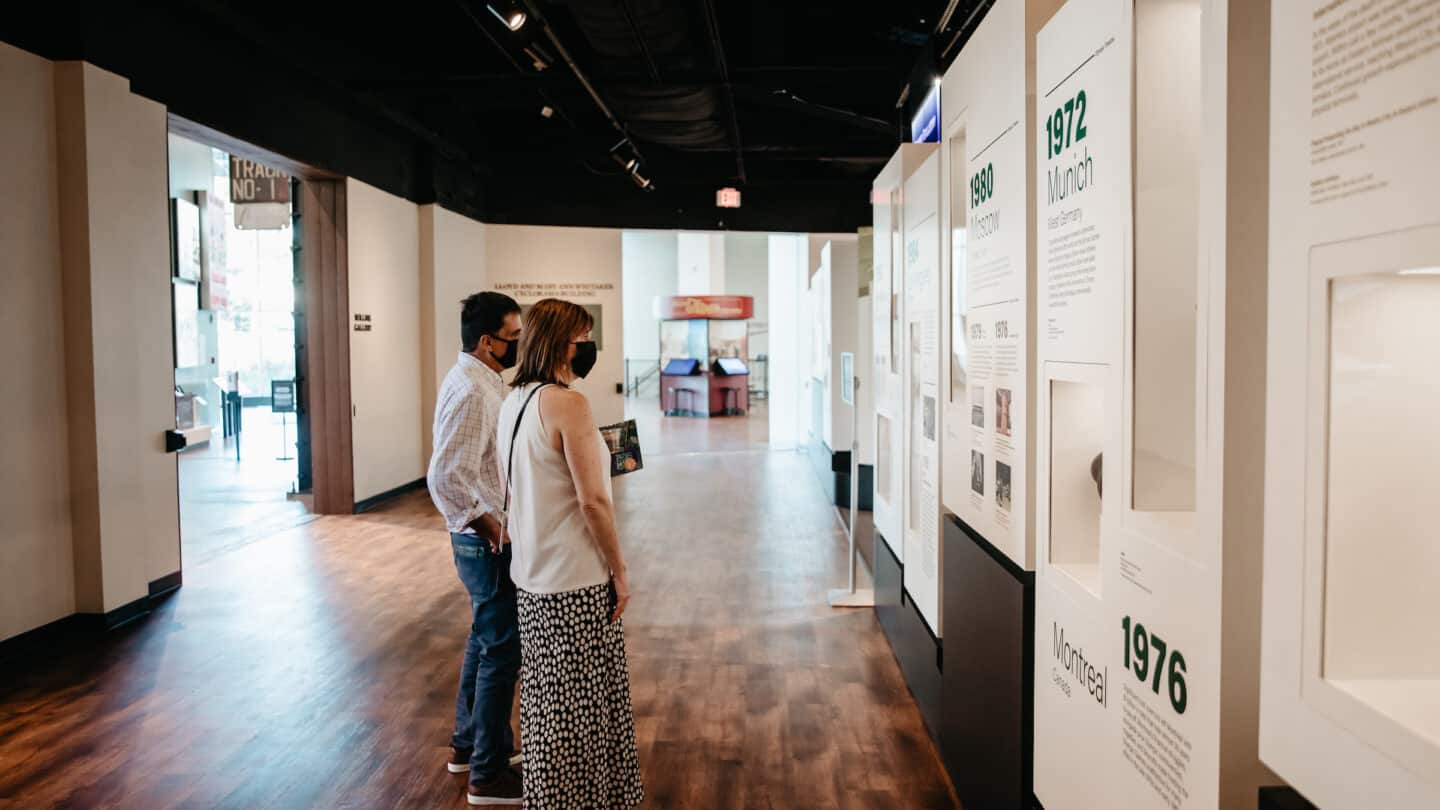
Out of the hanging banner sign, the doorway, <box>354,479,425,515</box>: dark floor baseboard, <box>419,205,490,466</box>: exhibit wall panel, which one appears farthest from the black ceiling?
the hanging banner sign

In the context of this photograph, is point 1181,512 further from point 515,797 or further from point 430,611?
point 430,611

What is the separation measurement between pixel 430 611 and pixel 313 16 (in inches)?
203

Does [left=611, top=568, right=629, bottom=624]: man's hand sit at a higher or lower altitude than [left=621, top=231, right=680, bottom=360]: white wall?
lower

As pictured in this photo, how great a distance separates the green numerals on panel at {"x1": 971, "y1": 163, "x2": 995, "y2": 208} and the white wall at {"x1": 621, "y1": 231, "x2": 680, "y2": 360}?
24563 mm

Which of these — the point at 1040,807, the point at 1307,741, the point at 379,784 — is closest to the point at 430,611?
the point at 379,784

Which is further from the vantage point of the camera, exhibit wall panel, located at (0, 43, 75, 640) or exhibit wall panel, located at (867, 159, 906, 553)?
exhibit wall panel, located at (867, 159, 906, 553)

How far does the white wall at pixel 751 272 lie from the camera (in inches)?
1105

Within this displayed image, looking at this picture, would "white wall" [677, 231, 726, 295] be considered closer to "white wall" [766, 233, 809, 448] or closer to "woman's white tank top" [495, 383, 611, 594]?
Answer: "white wall" [766, 233, 809, 448]

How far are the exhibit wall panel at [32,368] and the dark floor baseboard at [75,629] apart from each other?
0.18 ft

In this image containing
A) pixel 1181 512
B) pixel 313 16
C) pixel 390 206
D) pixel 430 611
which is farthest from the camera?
pixel 390 206

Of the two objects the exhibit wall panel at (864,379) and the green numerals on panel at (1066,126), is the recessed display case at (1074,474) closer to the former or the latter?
the green numerals on panel at (1066,126)

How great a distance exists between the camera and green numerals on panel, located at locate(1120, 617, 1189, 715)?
1.49 m

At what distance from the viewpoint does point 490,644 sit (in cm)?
302

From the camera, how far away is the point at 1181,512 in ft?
5.33
